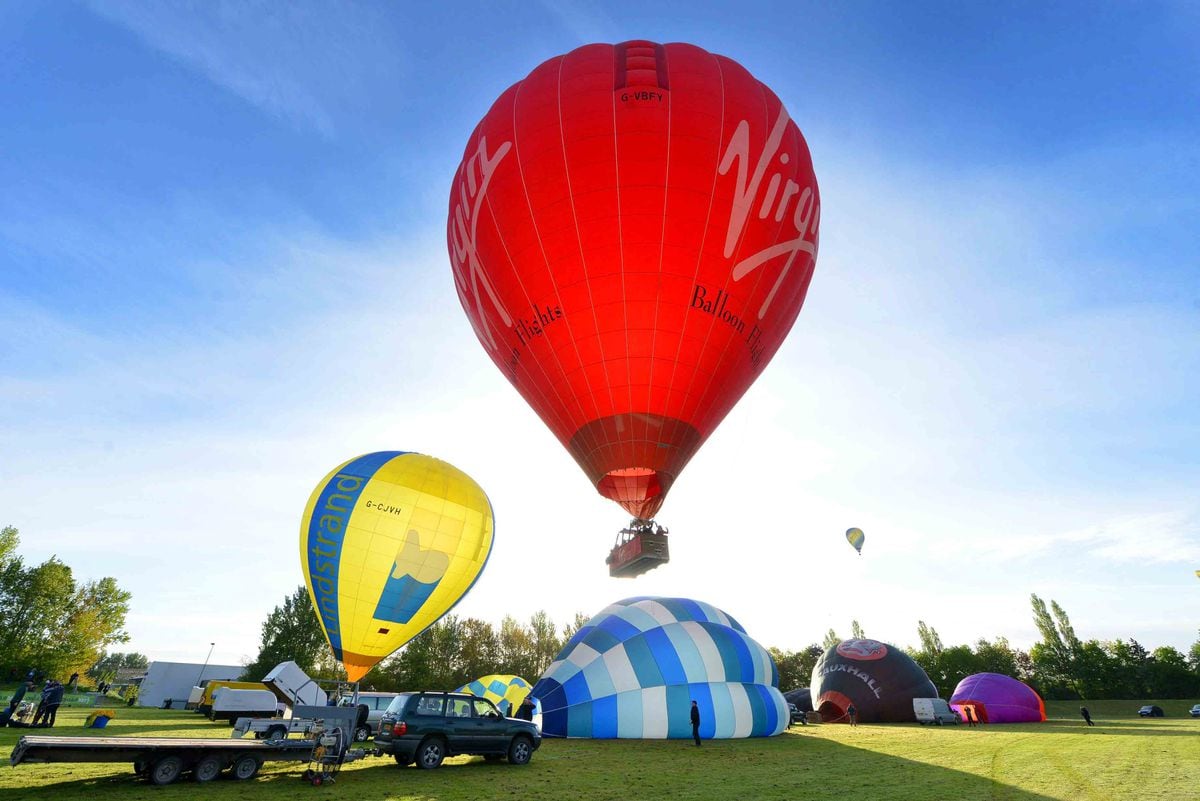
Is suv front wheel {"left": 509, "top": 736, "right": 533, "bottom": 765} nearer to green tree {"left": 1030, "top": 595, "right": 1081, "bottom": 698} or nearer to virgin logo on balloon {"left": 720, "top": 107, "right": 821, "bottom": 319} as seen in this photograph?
virgin logo on balloon {"left": 720, "top": 107, "right": 821, "bottom": 319}

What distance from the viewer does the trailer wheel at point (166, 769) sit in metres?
8.77

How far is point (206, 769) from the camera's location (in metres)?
9.34

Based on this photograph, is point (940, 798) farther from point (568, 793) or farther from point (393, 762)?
point (393, 762)

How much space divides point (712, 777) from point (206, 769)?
27.4 ft

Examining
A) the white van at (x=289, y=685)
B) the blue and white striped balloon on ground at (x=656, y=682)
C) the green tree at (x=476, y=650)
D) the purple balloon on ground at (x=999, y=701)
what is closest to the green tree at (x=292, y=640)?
the green tree at (x=476, y=650)

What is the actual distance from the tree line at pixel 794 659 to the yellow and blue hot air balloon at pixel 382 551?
90.8 ft

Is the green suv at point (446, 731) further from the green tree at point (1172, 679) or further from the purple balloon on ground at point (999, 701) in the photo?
the green tree at point (1172, 679)

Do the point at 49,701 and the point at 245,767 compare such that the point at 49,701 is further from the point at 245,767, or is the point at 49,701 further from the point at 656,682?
the point at 656,682

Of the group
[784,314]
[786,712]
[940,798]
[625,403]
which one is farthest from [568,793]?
[786,712]

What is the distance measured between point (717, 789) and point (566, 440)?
8056mm

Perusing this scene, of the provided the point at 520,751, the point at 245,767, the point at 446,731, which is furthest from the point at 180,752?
the point at 520,751

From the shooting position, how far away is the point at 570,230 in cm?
1273

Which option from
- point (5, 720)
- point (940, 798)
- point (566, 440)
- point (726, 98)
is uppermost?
point (726, 98)

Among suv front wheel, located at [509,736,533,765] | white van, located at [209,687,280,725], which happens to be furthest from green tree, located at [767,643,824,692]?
suv front wheel, located at [509,736,533,765]
